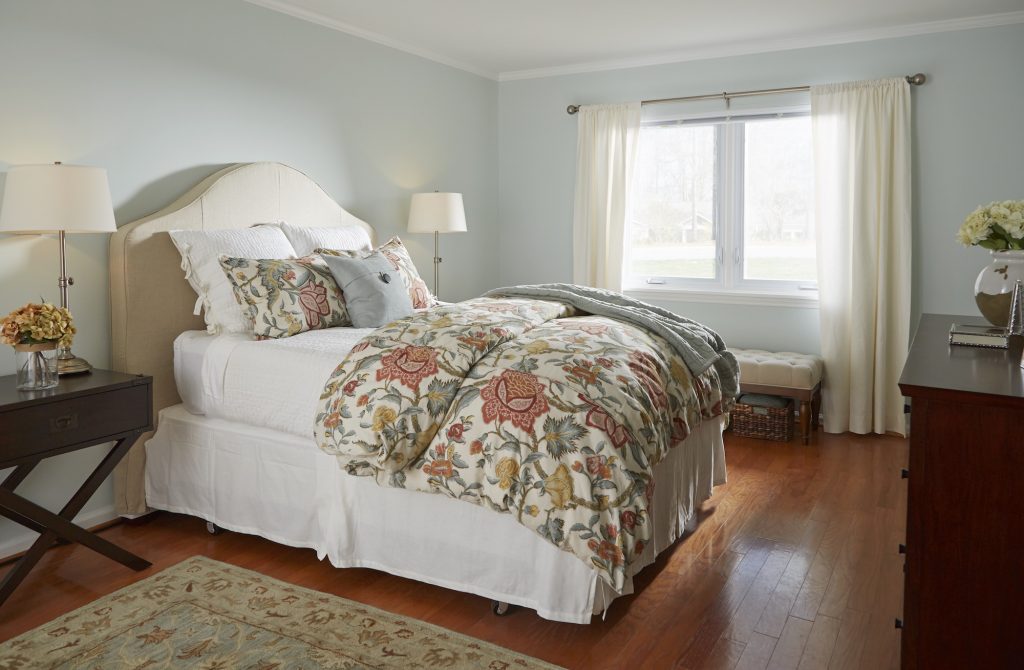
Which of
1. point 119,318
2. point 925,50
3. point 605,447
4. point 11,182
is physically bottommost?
point 605,447

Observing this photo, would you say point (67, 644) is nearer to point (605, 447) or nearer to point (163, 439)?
point (163, 439)

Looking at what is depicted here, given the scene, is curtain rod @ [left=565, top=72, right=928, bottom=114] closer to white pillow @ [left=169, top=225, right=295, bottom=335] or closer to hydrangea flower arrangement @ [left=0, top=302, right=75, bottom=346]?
white pillow @ [left=169, top=225, right=295, bottom=335]

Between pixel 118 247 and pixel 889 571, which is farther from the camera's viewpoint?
pixel 118 247

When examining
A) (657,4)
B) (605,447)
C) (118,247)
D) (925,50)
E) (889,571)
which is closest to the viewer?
(605,447)

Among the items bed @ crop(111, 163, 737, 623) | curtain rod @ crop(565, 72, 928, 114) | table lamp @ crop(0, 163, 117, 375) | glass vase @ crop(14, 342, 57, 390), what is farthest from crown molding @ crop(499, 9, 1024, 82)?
glass vase @ crop(14, 342, 57, 390)

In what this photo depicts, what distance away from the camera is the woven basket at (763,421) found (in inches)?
176

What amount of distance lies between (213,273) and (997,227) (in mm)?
2860

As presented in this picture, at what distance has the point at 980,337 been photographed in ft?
7.35

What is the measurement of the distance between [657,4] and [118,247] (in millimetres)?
2837

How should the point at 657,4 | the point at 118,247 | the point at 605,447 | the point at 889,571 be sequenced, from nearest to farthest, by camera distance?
the point at 605,447, the point at 889,571, the point at 118,247, the point at 657,4

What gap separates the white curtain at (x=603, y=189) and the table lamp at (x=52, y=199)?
3.42 m

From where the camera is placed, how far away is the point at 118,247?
3.09 metres

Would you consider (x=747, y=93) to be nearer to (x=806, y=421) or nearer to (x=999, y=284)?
(x=806, y=421)

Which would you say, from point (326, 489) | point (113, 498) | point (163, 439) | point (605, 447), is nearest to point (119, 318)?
point (163, 439)
